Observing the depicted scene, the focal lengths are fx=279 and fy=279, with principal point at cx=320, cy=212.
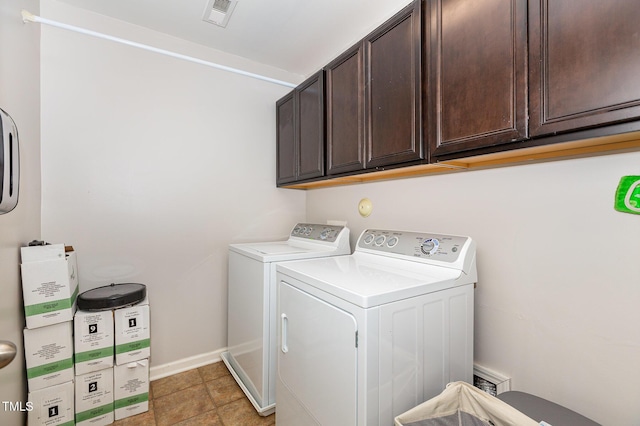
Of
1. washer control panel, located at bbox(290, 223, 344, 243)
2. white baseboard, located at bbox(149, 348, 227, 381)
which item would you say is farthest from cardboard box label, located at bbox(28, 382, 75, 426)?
washer control panel, located at bbox(290, 223, 344, 243)

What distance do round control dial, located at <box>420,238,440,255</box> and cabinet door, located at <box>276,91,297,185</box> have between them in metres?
1.25

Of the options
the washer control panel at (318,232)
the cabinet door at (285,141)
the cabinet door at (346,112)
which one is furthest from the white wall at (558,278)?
the cabinet door at (285,141)

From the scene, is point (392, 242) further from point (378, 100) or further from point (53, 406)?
point (53, 406)

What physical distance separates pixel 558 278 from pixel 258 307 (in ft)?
5.10

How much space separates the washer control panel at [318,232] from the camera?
7.01 ft

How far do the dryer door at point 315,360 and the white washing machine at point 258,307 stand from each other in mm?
238

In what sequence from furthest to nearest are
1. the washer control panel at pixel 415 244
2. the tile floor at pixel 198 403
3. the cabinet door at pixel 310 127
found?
the cabinet door at pixel 310 127 → the tile floor at pixel 198 403 → the washer control panel at pixel 415 244

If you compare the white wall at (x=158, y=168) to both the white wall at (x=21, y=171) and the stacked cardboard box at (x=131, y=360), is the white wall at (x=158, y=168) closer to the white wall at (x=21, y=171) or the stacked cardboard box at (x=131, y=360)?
the white wall at (x=21, y=171)

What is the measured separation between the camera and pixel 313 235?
2305mm

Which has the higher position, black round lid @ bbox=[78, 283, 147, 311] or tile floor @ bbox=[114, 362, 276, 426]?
black round lid @ bbox=[78, 283, 147, 311]

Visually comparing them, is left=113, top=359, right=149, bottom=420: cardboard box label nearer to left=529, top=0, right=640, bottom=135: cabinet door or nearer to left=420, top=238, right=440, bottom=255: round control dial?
left=420, top=238, right=440, bottom=255: round control dial

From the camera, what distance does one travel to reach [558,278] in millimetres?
1153

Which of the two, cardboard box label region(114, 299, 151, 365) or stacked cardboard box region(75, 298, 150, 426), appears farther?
cardboard box label region(114, 299, 151, 365)

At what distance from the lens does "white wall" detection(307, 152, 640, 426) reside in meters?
1.00
